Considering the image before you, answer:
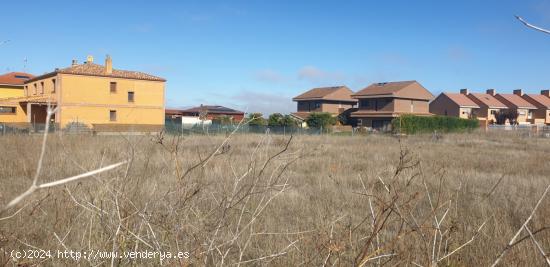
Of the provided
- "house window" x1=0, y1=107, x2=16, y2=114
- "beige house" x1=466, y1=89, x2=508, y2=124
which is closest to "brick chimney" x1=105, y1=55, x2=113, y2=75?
"house window" x1=0, y1=107, x2=16, y2=114

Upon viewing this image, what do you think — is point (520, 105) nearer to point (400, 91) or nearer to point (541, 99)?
point (541, 99)

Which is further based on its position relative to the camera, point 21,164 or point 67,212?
point 21,164

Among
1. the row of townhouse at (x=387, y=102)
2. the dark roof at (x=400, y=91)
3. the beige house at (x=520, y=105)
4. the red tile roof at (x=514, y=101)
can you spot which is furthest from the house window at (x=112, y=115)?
the red tile roof at (x=514, y=101)

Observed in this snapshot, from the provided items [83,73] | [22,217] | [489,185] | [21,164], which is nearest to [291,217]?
[22,217]

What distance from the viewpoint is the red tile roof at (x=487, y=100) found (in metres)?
62.2

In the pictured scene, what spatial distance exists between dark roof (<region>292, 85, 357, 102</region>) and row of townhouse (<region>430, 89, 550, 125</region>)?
1309 centimetres

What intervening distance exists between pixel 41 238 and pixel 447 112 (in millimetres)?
62878

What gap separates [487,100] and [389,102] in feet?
72.7

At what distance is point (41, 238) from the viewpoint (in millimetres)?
3893

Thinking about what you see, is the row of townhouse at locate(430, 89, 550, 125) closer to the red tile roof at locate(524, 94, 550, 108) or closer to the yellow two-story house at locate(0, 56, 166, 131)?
the red tile roof at locate(524, 94, 550, 108)

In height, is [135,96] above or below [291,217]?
above

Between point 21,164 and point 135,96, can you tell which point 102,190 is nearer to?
point 21,164

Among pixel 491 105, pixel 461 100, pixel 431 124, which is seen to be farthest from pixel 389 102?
pixel 491 105

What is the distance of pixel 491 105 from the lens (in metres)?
61.8
